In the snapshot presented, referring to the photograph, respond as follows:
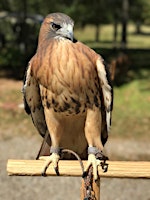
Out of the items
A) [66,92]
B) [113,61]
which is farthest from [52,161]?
[113,61]

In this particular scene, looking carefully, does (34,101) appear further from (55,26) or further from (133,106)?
(133,106)

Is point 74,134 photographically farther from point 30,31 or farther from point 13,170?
point 30,31

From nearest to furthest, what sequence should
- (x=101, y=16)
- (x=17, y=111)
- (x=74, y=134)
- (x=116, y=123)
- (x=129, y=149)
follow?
(x=74, y=134) < (x=129, y=149) < (x=116, y=123) < (x=17, y=111) < (x=101, y=16)

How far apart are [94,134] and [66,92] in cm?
40

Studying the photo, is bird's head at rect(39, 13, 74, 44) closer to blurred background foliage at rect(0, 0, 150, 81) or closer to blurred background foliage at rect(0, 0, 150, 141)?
blurred background foliage at rect(0, 0, 150, 141)

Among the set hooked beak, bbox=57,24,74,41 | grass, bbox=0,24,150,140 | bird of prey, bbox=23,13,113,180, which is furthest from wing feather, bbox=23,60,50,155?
grass, bbox=0,24,150,140

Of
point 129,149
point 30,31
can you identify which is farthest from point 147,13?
point 129,149

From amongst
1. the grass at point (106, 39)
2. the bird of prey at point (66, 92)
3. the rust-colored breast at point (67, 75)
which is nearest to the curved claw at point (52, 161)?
the bird of prey at point (66, 92)

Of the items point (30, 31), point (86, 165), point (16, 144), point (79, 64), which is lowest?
point (30, 31)

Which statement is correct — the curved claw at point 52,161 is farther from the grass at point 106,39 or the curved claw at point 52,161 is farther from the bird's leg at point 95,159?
the grass at point 106,39

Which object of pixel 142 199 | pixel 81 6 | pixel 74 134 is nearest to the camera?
pixel 74 134

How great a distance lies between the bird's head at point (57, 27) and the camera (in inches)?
102

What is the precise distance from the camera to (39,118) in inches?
124

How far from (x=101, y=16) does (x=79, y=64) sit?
23.0 m
